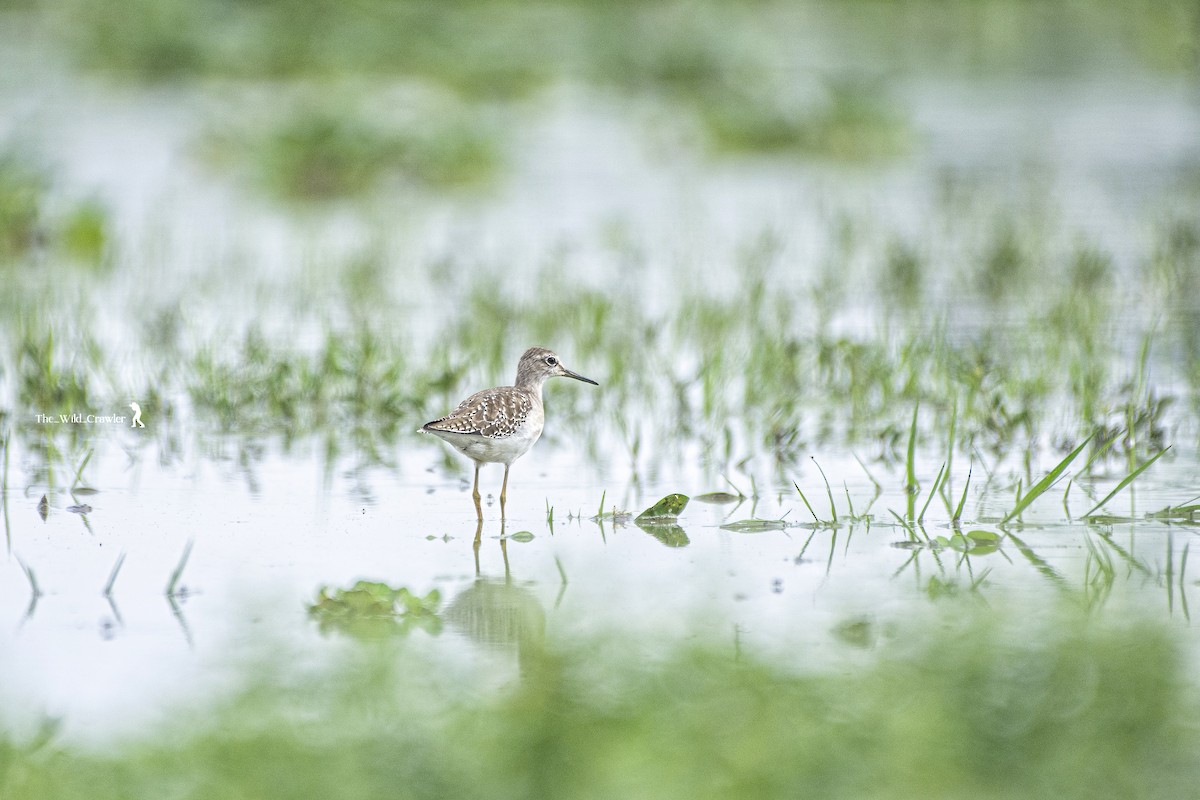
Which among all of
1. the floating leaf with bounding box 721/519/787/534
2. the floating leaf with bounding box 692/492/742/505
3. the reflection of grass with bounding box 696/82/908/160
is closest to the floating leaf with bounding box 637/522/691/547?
the floating leaf with bounding box 721/519/787/534

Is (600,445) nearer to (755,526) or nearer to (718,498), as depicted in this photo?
(718,498)

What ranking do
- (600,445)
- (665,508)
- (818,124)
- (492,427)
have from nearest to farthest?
1. (665,508)
2. (492,427)
3. (600,445)
4. (818,124)

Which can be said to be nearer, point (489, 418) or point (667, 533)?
point (667, 533)

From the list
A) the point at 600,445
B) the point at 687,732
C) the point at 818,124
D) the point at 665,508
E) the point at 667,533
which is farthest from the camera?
the point at 818,124

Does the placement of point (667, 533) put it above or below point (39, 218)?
below

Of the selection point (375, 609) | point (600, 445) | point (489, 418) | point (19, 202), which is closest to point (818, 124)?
point (19, 202)

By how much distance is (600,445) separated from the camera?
761cm

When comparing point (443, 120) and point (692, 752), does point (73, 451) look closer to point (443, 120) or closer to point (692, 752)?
point (692, 752)

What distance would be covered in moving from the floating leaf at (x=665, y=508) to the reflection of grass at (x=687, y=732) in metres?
1.49

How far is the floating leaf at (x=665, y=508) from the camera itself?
618 cm

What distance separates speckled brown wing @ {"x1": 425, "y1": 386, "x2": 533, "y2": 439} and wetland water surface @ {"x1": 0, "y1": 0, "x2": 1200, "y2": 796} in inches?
13.3

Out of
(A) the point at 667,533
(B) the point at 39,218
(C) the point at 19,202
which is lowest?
(A) the point at 667,533

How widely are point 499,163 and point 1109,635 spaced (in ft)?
46.2

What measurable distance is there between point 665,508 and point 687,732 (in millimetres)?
2150
